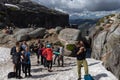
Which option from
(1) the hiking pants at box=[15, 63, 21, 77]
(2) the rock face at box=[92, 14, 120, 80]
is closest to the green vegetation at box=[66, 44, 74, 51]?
(2) the rock face at box=[92, 14, 120, 80]

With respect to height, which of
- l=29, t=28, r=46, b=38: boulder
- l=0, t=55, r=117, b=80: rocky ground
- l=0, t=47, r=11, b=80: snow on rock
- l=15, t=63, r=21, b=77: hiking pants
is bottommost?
l=0, t=47, r=11, b=80: snow on rock

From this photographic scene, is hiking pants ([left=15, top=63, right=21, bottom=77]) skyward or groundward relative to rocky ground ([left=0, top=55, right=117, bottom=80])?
skyward

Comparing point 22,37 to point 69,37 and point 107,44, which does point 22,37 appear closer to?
point 69,37

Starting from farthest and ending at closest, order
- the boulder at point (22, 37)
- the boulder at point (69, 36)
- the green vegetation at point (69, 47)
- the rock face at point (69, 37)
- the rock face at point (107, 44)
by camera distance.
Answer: the boulder at point (22, 37) < the boulder at point (69, 36) < the rock face at point (69, 37) < the green vegetation at point (69, 47) < the rock face at point (107, 44)

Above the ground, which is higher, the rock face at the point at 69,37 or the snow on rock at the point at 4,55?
the rock face at the point at 69,37

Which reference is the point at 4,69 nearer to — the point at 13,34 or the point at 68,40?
the point at 68,40

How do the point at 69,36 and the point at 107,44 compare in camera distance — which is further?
A: the point at 69,36

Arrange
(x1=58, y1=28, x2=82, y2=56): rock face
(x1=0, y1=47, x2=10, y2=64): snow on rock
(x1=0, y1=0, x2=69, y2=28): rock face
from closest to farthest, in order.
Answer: (x1=0, y1=47, x2=10, y2=64): snow on rock → (x1=58, y1=28, x2=82, y2=56): rock face → (x1=0, y1=0, x2=69, y2=28): rock face

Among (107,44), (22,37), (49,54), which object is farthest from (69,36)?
(49,54)

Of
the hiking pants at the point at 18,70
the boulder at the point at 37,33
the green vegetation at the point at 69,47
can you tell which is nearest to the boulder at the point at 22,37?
the boulder at the point at 37,33

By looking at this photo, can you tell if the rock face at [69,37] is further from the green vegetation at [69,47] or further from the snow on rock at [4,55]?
the snow on rock at [4,55]

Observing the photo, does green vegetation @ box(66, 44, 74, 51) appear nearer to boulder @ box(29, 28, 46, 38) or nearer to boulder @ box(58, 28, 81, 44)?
boulder @ box(58, 28, 81, 44)


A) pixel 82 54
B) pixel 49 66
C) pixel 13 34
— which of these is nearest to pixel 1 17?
pixel 13 34

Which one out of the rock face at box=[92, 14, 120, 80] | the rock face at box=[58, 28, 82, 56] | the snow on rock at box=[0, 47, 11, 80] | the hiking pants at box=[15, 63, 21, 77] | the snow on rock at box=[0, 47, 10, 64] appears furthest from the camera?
the rock face at box=[58, 28, 82, 56]
